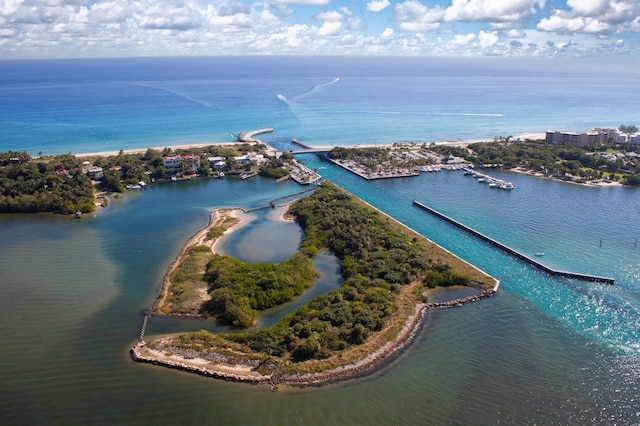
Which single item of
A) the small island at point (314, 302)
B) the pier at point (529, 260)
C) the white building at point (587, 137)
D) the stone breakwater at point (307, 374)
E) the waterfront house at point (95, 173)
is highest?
the white building at point (587, 137)

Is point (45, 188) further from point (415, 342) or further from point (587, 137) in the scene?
point (587, 137)

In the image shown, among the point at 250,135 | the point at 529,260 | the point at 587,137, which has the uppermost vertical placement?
the point at 587,137

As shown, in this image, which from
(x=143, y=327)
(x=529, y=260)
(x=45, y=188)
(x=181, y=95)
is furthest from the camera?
(x=181, y=95)

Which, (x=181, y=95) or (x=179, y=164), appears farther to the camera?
(x=181, y=95)

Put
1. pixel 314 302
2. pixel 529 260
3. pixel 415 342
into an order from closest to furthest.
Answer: pixel 415 342
pixel 314 302
pixel 529 260

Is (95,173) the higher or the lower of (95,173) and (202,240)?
the higher

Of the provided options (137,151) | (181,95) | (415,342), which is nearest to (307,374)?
(415,342)

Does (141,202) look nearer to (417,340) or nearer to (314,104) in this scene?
(417,340)

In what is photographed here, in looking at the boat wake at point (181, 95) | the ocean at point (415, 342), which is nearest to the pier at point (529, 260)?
the ocean at point (415, 342)

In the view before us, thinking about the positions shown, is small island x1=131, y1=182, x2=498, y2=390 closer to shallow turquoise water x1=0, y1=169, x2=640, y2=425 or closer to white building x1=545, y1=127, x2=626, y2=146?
shallow turquoise water x1=0, y1=169, x2=640, y2=425

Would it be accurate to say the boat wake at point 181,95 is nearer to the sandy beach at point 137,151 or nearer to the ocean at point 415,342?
the sandy beach at point 137,151
